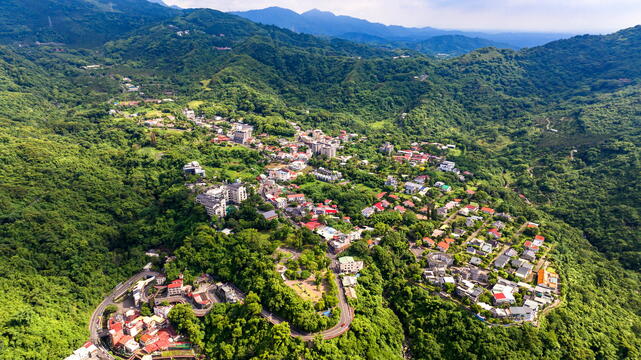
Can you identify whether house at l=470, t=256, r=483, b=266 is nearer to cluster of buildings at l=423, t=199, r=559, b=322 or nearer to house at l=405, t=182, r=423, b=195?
cluster of buildings at l=423, t=199, r=559, b=322

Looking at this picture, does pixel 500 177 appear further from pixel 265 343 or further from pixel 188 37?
pixel 188 37

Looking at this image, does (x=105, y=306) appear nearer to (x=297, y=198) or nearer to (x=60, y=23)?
(x=297, y=198)

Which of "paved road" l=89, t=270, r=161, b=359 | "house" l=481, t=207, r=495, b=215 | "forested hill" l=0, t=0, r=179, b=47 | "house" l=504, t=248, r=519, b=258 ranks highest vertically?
"forested hill" l=0, t=0, r=179, b=47

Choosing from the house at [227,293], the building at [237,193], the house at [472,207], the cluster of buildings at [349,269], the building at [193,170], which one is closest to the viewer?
the house at [227,293]

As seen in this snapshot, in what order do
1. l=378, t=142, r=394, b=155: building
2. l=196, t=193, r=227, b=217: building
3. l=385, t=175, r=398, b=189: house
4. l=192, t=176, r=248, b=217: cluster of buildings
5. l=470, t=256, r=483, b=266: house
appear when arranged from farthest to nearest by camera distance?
l=378, t=142, r=394, b=155: building → l=385, t=175, r=398, b=189: house → l=192, t=176, r=248, b=217: cluster of buildings → l=196, t=193, r=227, b=217: building → l=470, t=256, r=483, b=266: house

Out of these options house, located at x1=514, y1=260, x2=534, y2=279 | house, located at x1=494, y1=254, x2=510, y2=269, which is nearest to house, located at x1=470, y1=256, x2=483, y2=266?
house, located at x1=494, y1=254, x2=510, y2=269

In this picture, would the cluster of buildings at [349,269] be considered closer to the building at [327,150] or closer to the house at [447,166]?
the building at [327,150]

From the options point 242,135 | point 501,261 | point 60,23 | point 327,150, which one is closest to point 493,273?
point 501,261

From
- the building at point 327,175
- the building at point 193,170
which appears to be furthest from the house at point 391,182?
the building at point 193,170
